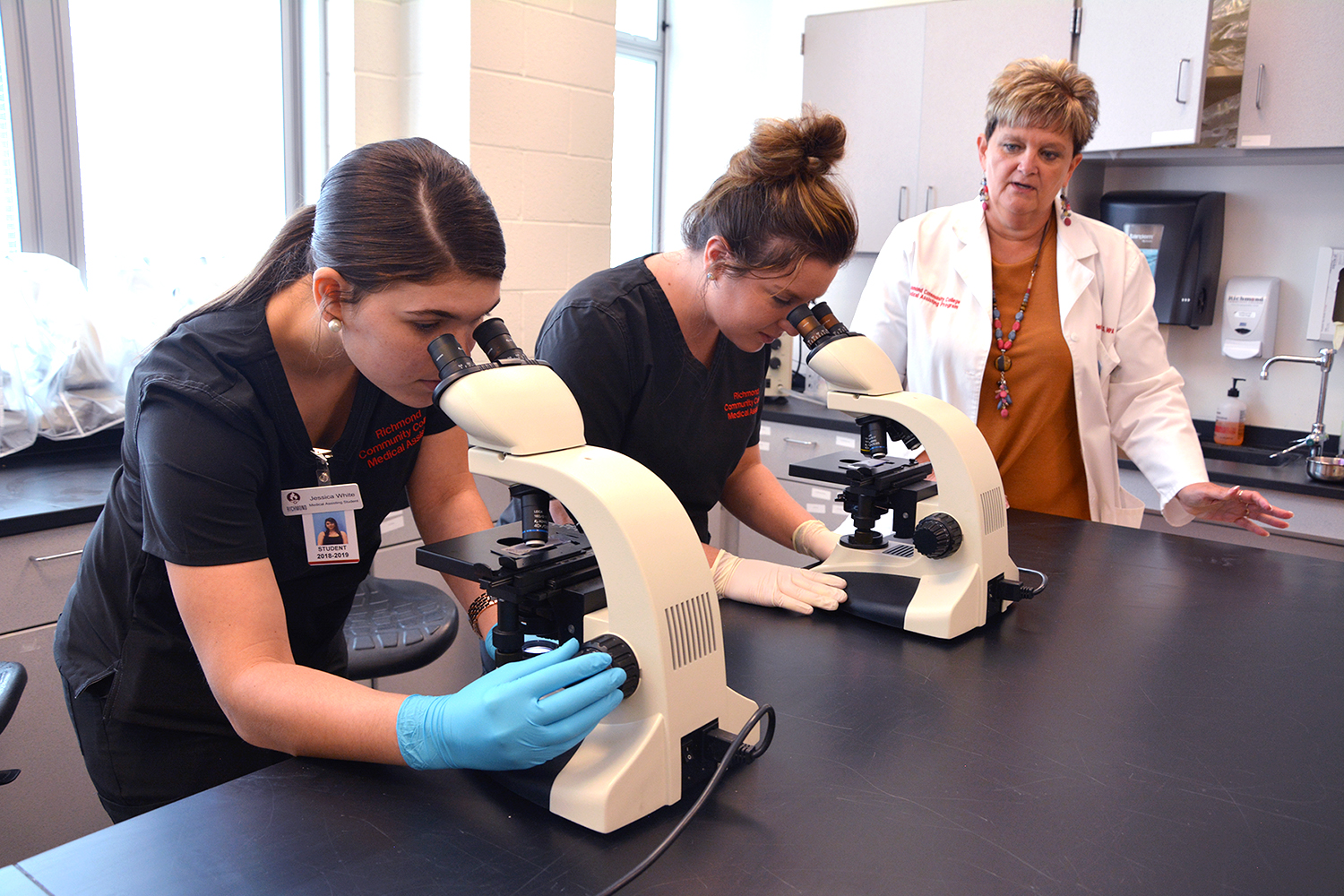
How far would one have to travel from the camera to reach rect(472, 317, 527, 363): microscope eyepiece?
36.9 inches

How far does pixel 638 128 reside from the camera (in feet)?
13.9

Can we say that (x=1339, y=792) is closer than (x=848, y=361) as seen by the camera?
Yes

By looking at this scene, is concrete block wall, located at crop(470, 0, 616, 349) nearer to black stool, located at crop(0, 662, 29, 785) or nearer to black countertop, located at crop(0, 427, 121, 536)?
black countertop, located at crop(0, 427, 121, 536)

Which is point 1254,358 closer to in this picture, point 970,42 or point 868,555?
point 970,42

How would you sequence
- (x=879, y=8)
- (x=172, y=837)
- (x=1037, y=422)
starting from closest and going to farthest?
(x=172, y=837) → (x=1037, y=422) → (x=879, y=8)

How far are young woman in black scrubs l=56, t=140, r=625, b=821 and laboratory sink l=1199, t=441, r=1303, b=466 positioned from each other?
2654 millimetres

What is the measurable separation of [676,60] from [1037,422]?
8.87 ft

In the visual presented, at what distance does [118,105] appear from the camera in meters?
2.53

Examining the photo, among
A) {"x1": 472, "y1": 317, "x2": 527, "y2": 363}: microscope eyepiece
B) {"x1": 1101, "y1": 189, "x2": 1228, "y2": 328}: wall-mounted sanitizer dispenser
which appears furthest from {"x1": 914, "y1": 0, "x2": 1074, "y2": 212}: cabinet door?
{"x1": 472, "y1": 317, "x2": 527, "y2": 363}: microscope eyepiece

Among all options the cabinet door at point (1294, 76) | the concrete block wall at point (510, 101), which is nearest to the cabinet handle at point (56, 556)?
the concrete block wall at point (510, 101)

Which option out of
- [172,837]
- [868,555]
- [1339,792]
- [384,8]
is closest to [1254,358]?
[868,555]

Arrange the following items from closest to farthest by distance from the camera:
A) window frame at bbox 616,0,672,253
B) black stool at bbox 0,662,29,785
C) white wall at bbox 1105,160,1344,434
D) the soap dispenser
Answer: black stool at bbox 0,662,29,785 < white wall at bbox 1105,160,1344,434 < the soap dispenser < window frame at bbox 616,0,672,253

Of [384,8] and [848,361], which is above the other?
[384,8]

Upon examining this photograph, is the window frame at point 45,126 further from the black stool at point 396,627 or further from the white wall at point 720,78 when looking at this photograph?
the white wall at point 720,78
